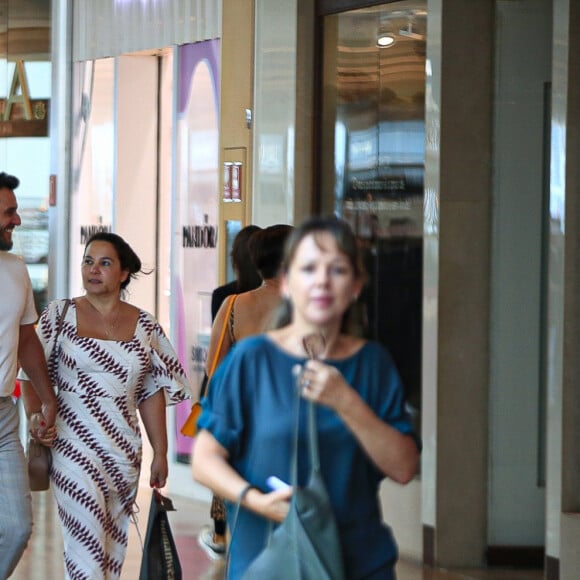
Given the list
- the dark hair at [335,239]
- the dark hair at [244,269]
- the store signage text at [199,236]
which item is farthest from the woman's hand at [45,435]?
the store signage text at [199,236]

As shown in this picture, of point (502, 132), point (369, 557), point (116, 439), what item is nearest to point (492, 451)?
point (502, 132)

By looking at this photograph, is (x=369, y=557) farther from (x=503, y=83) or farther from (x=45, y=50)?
(x=45, y=50)

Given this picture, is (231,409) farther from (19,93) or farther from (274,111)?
(19,93)

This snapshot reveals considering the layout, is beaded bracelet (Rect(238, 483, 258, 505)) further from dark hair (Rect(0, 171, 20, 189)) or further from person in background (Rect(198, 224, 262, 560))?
dark hair (Rect(0, 171, 20, 189))

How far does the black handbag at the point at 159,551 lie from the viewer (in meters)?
5.88

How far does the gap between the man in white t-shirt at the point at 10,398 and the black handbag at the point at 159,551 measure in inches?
22.5

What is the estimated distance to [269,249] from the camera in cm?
612

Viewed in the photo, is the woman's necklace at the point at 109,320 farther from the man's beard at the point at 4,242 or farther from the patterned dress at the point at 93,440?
the man's beard at the point at 4,242

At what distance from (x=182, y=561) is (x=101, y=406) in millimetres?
2278

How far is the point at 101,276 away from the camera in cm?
638

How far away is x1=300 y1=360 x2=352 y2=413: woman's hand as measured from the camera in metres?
3.03

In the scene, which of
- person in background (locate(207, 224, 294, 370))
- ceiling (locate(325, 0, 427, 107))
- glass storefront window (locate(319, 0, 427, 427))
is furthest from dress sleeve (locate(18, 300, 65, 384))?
ceiling (locate(325, 0, 427, 107))

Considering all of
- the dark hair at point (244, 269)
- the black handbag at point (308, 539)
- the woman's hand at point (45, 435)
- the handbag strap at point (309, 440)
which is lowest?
the woman's hand at point (45, 435)

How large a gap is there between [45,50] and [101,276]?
670 centimetres
